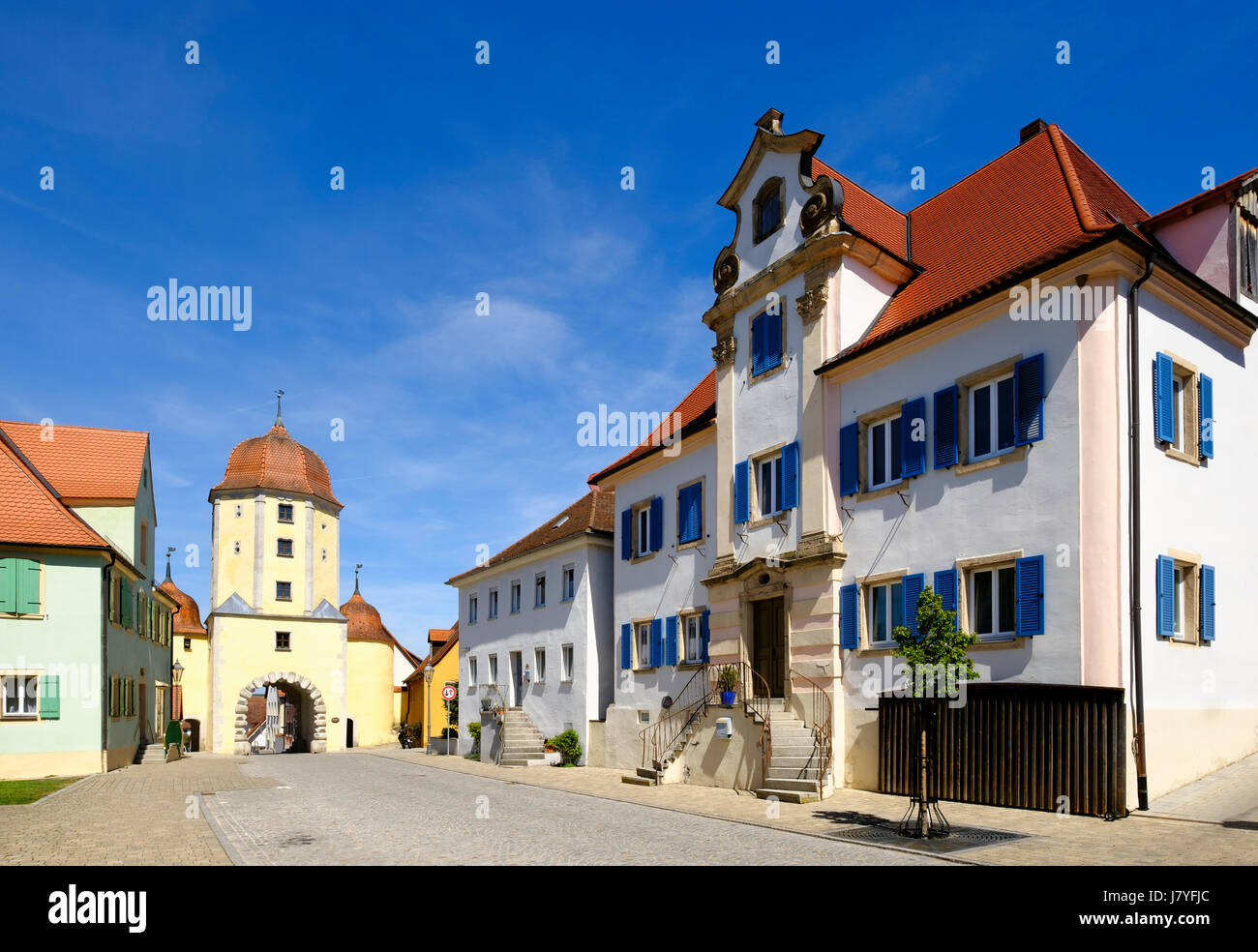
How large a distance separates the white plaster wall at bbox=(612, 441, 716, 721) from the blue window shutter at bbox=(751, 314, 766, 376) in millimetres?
2810

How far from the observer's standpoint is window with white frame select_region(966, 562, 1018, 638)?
16516 millimetres

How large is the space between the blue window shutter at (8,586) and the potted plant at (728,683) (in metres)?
18.9

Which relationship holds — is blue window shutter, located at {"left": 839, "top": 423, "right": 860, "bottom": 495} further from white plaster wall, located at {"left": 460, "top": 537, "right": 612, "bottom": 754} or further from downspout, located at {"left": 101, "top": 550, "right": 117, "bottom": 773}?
downspout, located at {"left": 101, "top": 550, "right": 117, "bottom": 773}

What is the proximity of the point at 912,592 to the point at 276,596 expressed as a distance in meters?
41.1

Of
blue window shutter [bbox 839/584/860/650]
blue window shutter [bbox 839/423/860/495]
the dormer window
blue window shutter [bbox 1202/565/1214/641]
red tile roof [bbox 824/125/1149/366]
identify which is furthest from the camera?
the dormer window

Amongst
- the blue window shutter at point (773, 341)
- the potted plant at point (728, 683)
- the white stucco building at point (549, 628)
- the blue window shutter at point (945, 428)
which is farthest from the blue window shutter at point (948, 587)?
the white stucco building at point (549, 628)

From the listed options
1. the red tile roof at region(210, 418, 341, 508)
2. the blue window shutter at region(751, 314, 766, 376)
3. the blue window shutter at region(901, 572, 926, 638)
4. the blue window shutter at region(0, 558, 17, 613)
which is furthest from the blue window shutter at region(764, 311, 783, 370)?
the red tile roof at region(210, 418, 341, 508)

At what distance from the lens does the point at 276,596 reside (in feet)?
172

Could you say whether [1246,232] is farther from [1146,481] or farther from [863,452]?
[863,452]

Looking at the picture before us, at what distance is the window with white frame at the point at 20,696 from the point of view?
1085 inches

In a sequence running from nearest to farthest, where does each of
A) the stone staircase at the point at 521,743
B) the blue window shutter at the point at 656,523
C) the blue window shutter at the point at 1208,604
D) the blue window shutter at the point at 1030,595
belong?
the blue window shutter at the point at 1030,595
the blue window shutter at the point at 1208,604
the blue window shutter at the point at 656,523
the stone staircase at the point at 521,743

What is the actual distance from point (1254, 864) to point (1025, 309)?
9.12 m

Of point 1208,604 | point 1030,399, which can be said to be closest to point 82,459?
point 1030,399

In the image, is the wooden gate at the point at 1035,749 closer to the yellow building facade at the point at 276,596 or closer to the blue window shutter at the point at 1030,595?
the blue window shutter at the point at 1030,595
